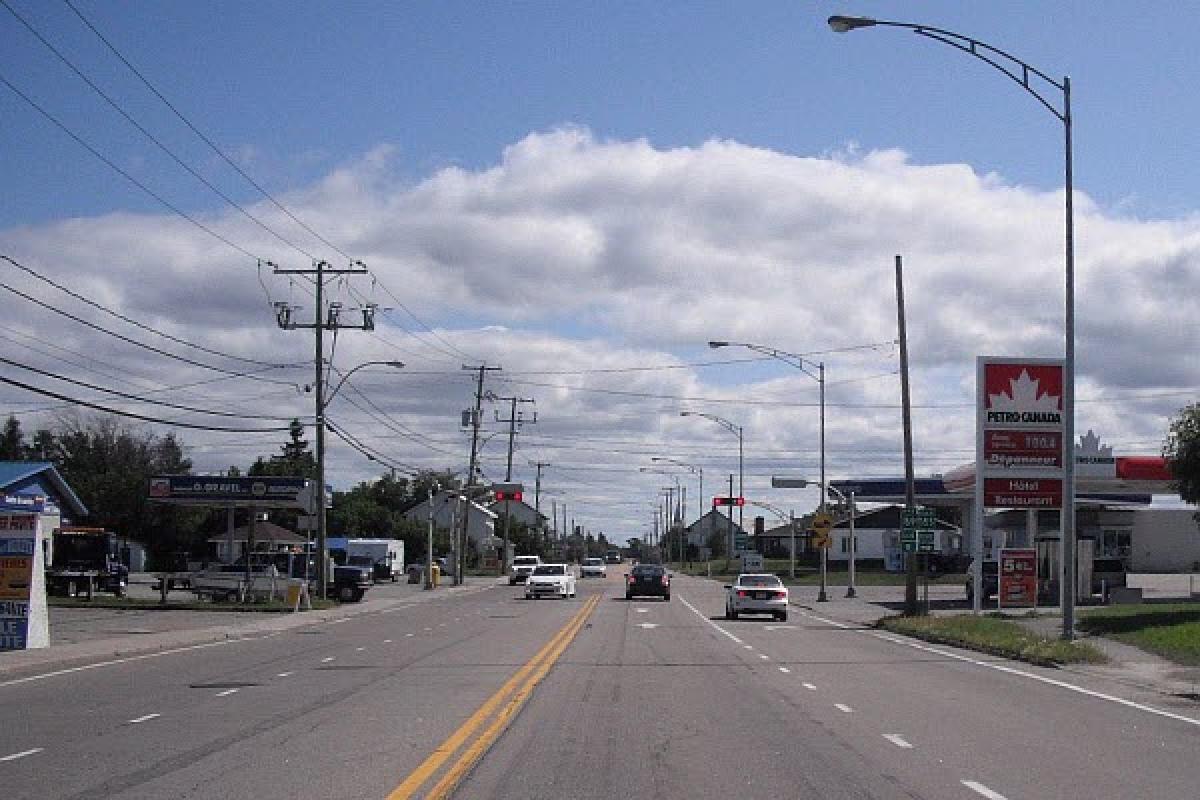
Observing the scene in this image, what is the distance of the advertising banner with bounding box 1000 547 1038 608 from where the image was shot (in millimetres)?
41812

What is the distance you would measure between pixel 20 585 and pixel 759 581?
24.2 metres

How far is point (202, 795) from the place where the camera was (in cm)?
1094

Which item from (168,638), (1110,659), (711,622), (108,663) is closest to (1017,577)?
(711,622)

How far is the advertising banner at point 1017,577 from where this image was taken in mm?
41812

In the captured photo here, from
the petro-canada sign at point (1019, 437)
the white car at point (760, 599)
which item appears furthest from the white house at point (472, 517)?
the petro-canada sign at point (1019, 437)

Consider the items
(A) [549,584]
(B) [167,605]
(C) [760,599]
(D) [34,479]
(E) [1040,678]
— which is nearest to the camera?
(E) [1040,678]

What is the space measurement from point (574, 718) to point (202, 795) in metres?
5.96

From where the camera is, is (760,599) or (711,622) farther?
(760,599)

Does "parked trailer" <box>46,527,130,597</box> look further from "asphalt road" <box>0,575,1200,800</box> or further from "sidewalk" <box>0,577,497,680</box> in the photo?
"asphalt road" <box>0,575,1200,800</box>

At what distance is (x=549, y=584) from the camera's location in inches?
2427

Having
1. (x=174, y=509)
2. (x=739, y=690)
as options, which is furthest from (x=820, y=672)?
(x=174, y=509)

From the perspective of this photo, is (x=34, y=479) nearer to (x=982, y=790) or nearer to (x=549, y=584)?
(x=549, y=584)

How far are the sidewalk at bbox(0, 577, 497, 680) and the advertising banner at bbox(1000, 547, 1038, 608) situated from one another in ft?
67.2

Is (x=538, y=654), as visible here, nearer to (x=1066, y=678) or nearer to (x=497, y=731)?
(x=1066, y=678)
